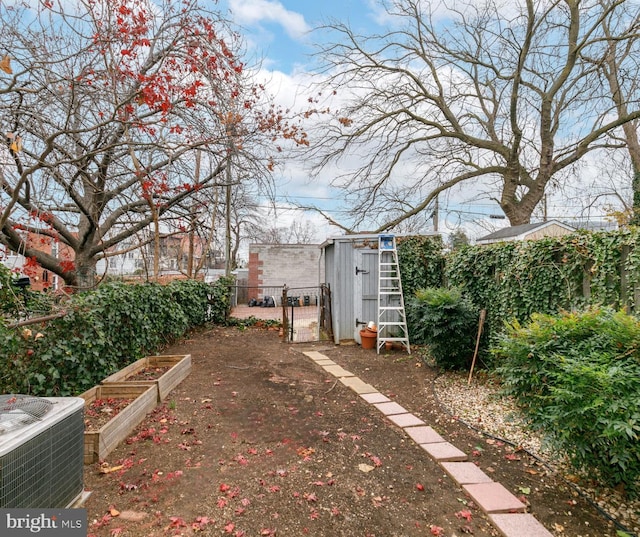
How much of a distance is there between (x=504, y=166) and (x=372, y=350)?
7208mm

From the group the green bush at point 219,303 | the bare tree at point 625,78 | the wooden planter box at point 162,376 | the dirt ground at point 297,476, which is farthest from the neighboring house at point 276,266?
the dirt ground at point 297,476

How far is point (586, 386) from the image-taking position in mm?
2043

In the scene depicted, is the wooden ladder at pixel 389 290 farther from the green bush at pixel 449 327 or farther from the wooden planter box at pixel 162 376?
the wooden planter box at pixel 162 376

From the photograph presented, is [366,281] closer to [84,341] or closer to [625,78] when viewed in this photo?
[84,341]

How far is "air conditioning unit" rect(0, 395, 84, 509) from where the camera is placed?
1.49 m

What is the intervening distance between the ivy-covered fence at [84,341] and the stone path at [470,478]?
303cm

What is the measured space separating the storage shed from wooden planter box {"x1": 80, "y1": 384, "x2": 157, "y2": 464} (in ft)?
14.0

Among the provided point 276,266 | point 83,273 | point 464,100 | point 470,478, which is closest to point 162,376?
point 470,478

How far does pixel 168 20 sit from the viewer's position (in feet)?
14.3

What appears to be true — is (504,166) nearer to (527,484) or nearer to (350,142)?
(350,142)

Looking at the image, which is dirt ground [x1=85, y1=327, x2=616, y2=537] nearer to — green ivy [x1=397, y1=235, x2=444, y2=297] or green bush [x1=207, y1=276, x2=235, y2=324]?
green ivy [x1=397, y1=235, x2=444, y2=297]

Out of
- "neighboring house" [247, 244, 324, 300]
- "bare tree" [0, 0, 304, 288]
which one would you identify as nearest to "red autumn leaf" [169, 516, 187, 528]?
"bare tree" [0, 0, 304, 288]

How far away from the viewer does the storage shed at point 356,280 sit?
24.0 ft

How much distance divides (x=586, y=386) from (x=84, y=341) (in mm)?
4128
